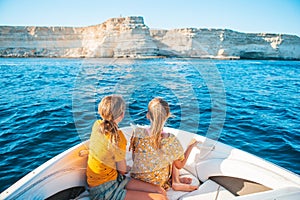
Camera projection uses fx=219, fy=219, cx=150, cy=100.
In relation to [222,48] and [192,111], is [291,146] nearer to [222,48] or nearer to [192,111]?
[192,111]

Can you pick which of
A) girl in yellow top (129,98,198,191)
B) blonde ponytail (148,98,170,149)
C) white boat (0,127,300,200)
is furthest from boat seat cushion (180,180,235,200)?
blonde ponytail (148,98,170,149)

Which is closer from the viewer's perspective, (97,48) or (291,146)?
(291,146)

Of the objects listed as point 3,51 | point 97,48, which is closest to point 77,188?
point 97,48

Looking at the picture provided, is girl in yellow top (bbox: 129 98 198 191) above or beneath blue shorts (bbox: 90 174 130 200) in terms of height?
above

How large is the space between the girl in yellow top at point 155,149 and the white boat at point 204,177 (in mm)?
400

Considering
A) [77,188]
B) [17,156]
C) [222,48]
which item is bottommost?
[17,156]

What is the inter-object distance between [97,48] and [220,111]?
5277 centimetres

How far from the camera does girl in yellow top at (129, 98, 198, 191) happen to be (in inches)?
89.6

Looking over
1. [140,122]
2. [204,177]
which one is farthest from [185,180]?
[140,122]

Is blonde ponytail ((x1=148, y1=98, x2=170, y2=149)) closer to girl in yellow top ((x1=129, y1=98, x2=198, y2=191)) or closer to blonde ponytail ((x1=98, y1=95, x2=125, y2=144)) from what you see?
girl in yellow top ((x1=129, y1=98, x2=198, y2=191))

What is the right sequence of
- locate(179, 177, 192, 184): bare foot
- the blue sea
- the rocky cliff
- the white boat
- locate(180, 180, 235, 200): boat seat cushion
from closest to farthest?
the white boat → locate(180, 180, 235, 200): boat seat cushion → locate(179, 177, 192, 184): bare foot → the blue sea → the rocky cliff

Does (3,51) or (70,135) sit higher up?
(3,51)

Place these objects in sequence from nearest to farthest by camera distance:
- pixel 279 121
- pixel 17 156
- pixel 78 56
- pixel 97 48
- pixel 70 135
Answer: pixel 17 156 < pixel 70 135 < pixel 279 121 < pixel 97 48 < pixel 78 56

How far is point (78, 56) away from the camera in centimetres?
5981
